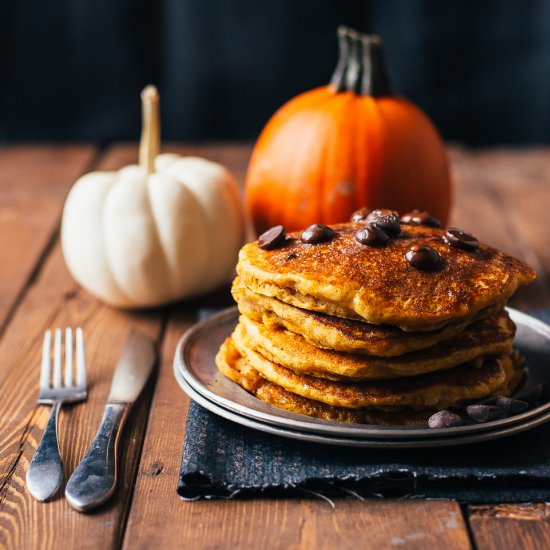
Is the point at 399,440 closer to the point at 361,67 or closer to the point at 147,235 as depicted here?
the point at 147,235

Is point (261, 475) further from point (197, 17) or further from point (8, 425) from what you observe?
point (197, 17)

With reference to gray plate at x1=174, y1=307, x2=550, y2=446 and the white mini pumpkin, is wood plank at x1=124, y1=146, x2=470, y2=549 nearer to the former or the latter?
gray plate at x1=174, y1=307, x2=550, y2=446

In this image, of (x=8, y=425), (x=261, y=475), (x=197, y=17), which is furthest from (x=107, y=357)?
(x=197, y=17)

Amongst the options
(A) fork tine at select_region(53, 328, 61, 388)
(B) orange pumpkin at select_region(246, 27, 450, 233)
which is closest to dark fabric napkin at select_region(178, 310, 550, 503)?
(A) fork tine at select_region(53, 328, 61, 388)

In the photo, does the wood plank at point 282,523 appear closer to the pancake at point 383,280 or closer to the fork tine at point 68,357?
the pancake at point 383,280

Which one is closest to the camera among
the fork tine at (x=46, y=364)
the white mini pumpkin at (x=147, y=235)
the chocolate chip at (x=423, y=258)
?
the chocolate chip at (x=423, y=258)

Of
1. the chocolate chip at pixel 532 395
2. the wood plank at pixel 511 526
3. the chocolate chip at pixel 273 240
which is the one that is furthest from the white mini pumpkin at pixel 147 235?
the wood plank at pixel 511 526
